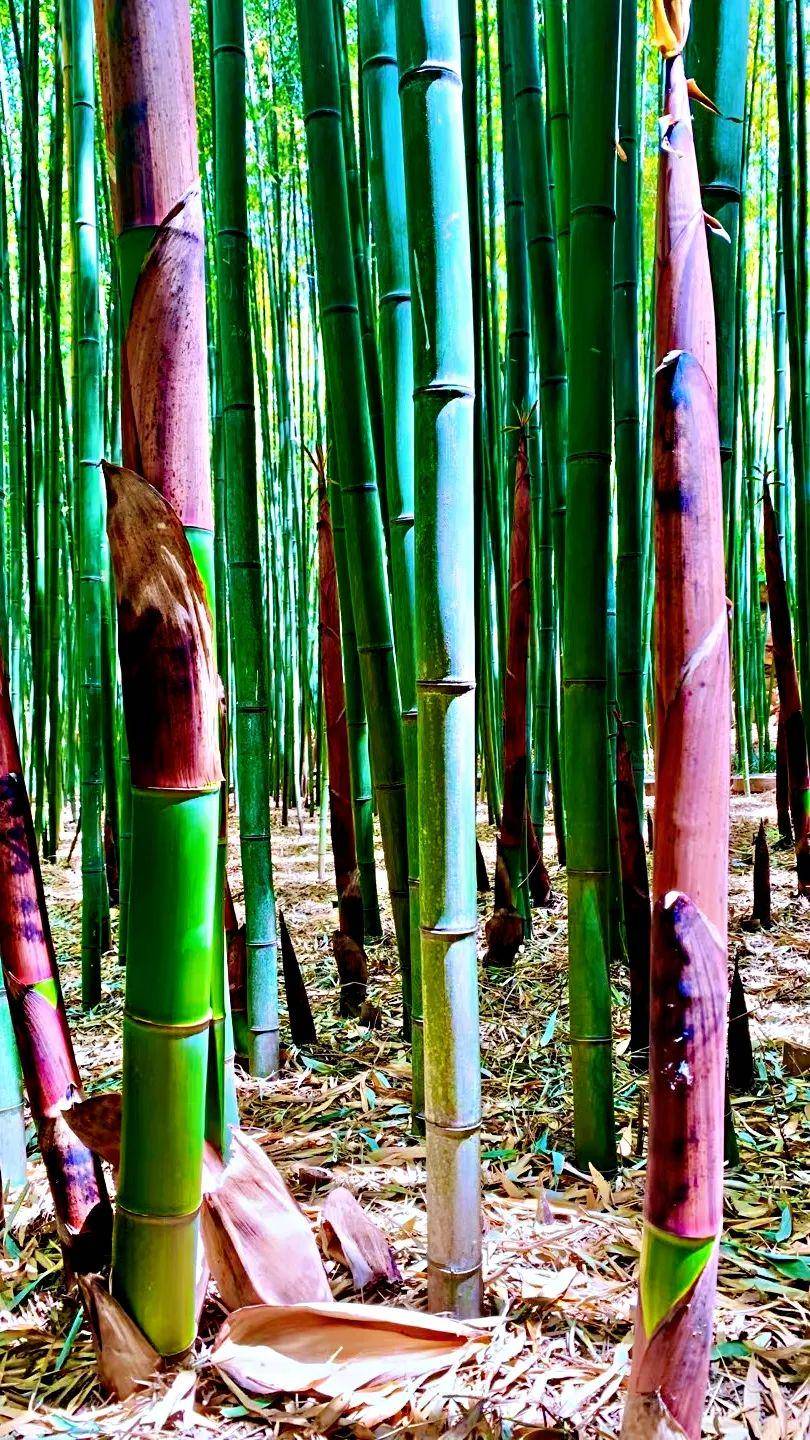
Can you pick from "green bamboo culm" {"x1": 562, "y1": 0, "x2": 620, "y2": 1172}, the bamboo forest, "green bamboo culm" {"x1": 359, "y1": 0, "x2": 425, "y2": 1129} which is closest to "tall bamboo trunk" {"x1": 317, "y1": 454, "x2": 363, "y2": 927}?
the bamboo forest

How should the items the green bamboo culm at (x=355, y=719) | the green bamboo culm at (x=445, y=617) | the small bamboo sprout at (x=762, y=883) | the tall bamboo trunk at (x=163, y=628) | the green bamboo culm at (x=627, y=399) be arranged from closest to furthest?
the tall bamboo trunk at (x=163, y=628) → the green bamboo culm at (x=445, y=617) → the green bamboo culm at (x=627, y=399) → the green bamboo culm at (x=355, y=719) → the small bamboo sprout at (x=762, y=883)

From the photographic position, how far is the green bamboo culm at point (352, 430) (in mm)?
1155

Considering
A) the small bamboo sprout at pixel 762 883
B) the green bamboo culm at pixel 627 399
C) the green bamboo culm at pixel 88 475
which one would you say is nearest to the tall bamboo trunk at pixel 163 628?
the green bamboo culm at pixel 627 399

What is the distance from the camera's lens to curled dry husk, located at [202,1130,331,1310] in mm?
718

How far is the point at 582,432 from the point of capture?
0.92 meters

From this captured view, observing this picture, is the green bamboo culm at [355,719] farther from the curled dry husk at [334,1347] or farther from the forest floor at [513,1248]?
the curled dry husk at [334,1347]

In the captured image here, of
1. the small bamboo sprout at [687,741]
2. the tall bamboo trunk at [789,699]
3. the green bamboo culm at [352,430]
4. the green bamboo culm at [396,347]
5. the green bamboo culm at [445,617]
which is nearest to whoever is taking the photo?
the small bamboo sprout at [687,741]

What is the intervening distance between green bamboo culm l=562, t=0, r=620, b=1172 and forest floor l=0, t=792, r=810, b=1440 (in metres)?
0.10

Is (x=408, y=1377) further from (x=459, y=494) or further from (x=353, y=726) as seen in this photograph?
(x=353, y=726)

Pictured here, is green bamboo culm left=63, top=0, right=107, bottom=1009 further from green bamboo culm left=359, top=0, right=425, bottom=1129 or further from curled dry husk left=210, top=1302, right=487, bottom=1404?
curled dry husk left=210, top=1302, right=487, bottom=1404

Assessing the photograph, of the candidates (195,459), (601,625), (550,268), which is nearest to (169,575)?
(195,459)

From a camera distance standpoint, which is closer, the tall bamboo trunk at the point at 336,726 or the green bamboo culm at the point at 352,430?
the green bamboo culm at the point at 352,430

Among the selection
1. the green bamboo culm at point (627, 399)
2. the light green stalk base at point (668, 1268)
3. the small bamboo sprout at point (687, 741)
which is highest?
the green bamboo culm at point (627, 399)

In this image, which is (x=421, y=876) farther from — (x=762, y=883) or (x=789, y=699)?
(x=789, y=699)
